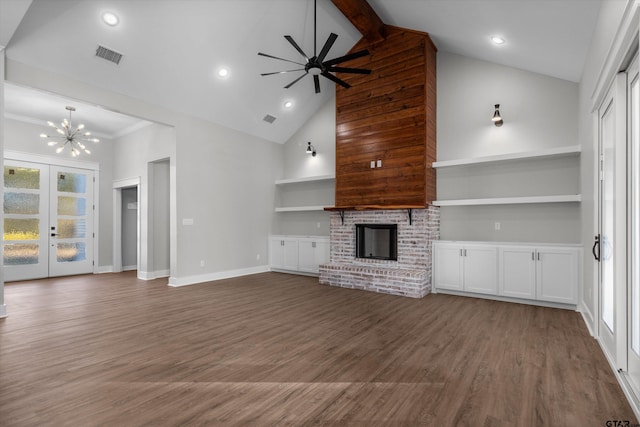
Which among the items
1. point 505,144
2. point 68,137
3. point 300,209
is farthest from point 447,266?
point 68,137

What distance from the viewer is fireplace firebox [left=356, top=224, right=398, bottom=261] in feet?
20.4

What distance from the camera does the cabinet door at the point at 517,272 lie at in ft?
15.8

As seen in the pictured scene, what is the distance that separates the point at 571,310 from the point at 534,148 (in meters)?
2.44

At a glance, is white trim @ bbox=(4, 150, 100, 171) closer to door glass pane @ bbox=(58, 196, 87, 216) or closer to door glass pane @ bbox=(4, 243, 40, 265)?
door glass pane @ bbox=(58, 196, 87, 216)

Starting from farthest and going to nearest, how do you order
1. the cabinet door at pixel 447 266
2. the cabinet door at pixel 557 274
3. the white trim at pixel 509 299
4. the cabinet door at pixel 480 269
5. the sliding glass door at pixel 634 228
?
1. the cabinet door at pixel 447 266
2. the cabinet door at pixel 480 269
3. the white trim at pixel 509 299
4. the cabinet door at pixel 557 274
5. the sliding glass door at pixel 634 228

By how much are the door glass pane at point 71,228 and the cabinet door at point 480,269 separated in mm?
8635

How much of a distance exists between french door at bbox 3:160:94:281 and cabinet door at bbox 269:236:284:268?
4.49 metres

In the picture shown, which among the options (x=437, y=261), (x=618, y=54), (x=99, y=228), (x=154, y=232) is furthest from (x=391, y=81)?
(x=99, y=228)

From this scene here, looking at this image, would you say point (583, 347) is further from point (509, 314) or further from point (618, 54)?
point (618, 54)

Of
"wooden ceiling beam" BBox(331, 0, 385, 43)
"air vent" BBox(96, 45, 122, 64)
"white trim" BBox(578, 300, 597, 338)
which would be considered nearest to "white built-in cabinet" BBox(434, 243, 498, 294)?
"white trim" BBox(578, 300, 597, 338)

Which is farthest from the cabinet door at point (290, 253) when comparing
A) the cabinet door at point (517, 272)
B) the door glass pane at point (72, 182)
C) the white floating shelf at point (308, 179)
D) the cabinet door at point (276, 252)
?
the door glass pane at point (72, 182)

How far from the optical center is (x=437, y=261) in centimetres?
571

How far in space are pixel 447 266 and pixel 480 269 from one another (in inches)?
20.5

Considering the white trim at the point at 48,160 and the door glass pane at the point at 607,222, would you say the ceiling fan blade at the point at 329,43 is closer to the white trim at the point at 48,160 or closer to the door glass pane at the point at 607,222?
the door glass pane at the point at 607,222
